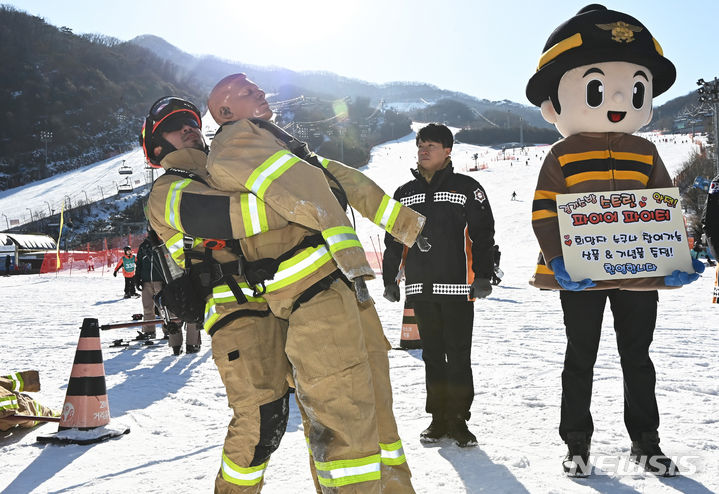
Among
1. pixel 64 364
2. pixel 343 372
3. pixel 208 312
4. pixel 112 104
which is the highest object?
pixel 112 104

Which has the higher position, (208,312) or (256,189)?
(256,189)

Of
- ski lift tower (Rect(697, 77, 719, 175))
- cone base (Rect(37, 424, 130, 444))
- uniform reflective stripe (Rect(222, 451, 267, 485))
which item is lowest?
cone base (Rect(37, 424, 130, 444))

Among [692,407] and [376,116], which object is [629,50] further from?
[376,116]

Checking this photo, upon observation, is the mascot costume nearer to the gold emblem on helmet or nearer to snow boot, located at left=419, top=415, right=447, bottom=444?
the gold emblem on helmet

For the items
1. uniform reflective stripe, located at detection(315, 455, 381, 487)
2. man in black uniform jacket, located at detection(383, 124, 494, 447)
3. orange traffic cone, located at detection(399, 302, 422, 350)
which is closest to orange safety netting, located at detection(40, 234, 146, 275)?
orange traffic cone, located at detection(399, 302, 422, 350)

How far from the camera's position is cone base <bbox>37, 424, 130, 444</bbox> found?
4.12 metres

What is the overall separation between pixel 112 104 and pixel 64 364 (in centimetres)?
13023

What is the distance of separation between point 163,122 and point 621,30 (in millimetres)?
2545

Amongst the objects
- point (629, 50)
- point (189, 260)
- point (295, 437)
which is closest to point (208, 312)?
point (189, 260)

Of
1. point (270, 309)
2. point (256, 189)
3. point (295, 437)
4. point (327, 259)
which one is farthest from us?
point (295, 437)

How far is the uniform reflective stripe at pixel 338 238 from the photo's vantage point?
6.93 feet

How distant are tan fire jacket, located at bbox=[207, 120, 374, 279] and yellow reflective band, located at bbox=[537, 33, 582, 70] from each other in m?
1.86

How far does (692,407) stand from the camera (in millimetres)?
4078

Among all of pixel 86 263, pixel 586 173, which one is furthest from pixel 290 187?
pixel 86 263
